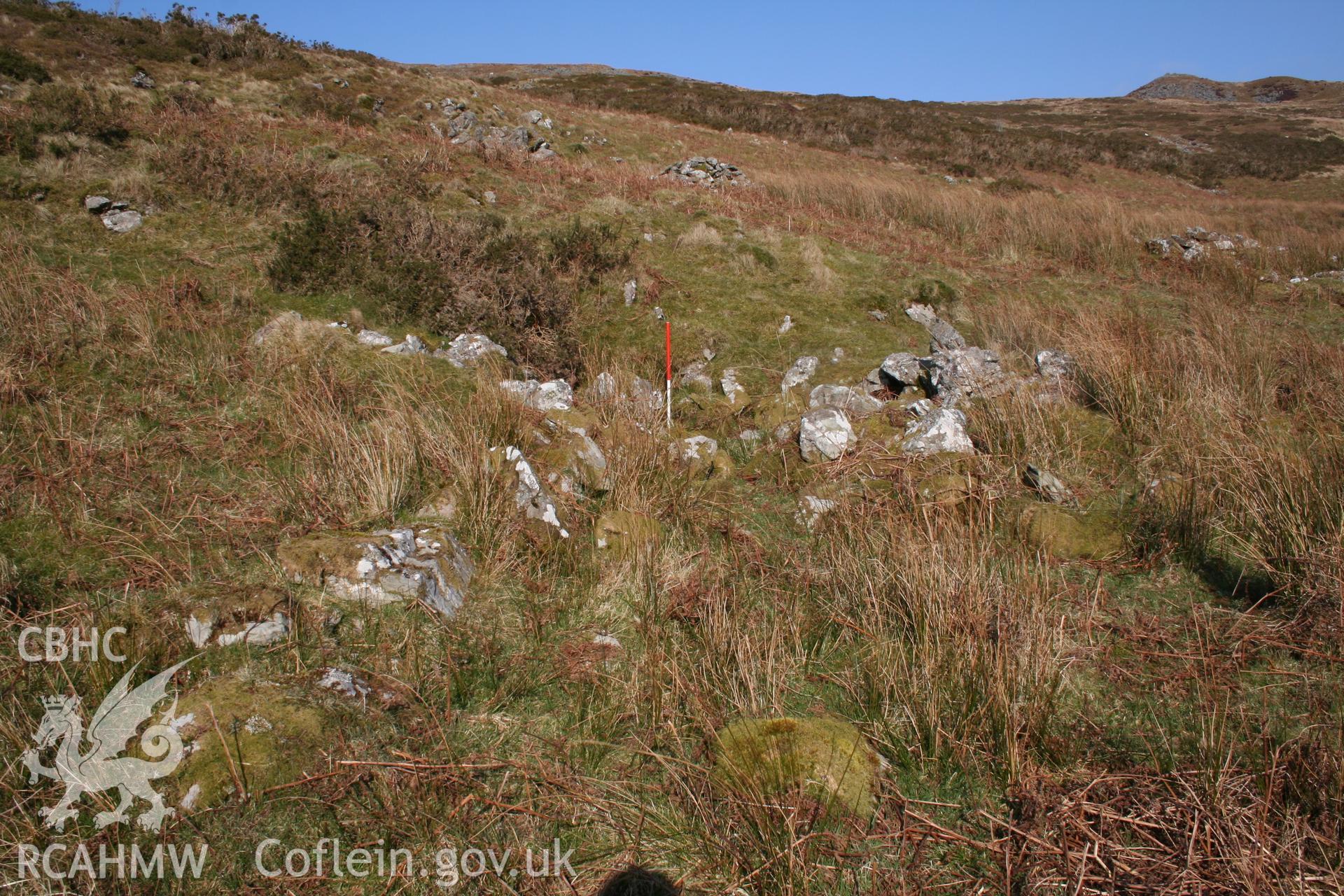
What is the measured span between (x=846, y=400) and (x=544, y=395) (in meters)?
2.97

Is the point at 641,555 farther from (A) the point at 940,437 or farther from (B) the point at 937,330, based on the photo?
(B) the point at 937,330

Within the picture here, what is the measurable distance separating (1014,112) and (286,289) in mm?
64203

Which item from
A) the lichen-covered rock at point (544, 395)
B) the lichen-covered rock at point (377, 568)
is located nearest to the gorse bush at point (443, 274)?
the lichen-covered rock at point (544, 395)

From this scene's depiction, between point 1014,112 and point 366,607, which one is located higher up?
→ point 1014,112

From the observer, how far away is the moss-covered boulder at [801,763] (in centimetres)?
272

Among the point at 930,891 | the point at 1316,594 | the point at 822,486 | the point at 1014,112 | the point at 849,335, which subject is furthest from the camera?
the point at 1014,112

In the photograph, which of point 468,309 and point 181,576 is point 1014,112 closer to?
point 468,309

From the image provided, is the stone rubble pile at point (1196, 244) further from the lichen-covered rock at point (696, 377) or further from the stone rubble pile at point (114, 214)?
the stone rubble pile at point (114, 214)

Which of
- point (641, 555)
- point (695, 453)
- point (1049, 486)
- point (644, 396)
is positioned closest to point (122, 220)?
point (644, 396)

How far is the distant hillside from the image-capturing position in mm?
62938

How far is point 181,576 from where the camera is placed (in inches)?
146

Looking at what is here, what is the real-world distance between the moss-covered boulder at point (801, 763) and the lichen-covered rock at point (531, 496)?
6.73 ft

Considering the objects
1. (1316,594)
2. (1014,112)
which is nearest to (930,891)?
(1316,594)

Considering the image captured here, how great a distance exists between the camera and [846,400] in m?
7.07
